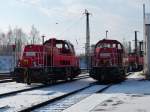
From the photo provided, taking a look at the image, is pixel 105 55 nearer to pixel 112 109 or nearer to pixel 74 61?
pixel 74 61

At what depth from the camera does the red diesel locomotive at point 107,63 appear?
1189 inches

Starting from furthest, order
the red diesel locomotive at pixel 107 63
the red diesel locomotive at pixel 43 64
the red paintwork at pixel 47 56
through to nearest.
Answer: the red diesel locomotive at pixel 107 63
the red paintwork at pixel 47 56
the red diesel locomotive at pixel 43 64

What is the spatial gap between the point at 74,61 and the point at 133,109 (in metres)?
21.3

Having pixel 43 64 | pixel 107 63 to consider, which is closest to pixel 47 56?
pixel 43 64

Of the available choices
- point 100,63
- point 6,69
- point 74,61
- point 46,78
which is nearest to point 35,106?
point 46,78

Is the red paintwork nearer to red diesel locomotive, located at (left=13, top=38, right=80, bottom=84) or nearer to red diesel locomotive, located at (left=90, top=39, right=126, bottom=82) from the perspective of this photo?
red diesel locomotive, located at (left=13, top=38, right=80, bottom=84)

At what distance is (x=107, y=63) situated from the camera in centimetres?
3083

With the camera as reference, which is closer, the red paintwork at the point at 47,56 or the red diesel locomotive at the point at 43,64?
the red diesel locomotive at the point at 43,64

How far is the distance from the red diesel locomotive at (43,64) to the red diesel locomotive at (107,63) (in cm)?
228

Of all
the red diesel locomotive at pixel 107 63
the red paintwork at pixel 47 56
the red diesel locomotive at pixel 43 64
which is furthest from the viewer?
the red diesel locomotive at pixel 107 63

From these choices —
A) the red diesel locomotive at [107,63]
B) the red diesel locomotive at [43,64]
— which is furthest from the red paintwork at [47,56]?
→ the red diesel locomotive at [107,63]

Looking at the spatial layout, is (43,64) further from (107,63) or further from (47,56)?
(107,63)

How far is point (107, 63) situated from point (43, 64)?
5.55 m

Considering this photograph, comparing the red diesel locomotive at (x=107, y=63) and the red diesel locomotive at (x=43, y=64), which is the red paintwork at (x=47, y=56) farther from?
the red diesel locomotive at (x=107, y=63)
